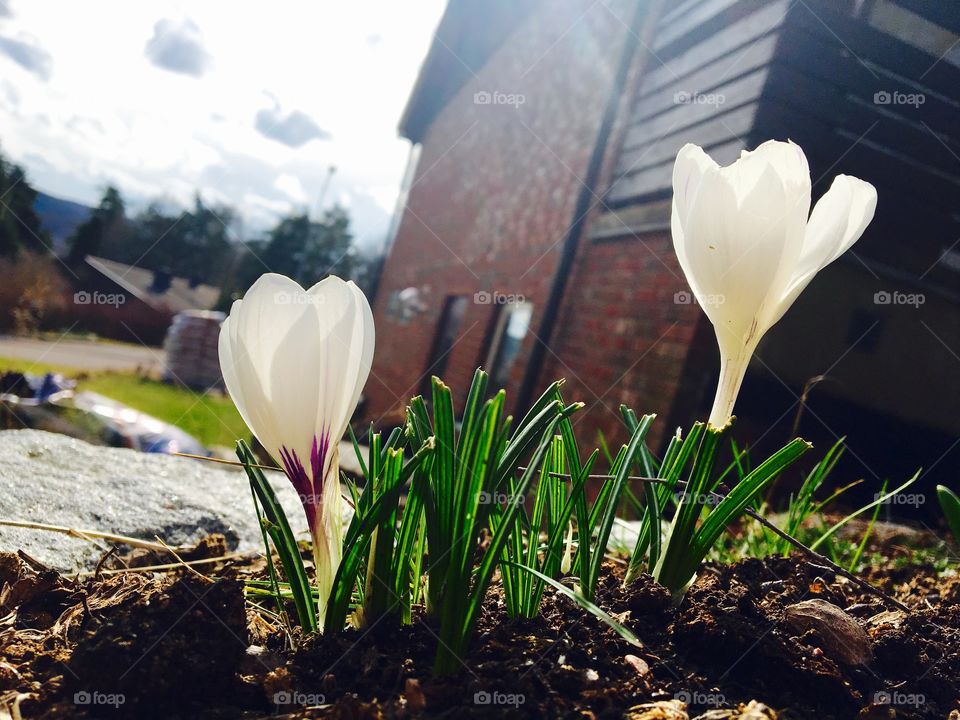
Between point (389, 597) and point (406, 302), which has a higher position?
point (406, 302)

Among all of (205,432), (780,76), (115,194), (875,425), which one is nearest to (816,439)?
(875,425)

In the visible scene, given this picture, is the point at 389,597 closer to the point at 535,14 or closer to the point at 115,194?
the point at 535,14

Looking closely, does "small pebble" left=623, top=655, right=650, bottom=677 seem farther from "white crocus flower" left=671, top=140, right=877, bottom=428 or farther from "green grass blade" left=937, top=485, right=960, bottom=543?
"green grass blade" left=937, top=485, right=960, bottom=543

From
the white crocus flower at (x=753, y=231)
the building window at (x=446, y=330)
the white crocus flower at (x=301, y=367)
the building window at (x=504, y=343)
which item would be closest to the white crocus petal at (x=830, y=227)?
the white crocus flower at (x=753, y=231)

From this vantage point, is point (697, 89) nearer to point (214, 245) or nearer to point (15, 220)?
point (15, 220)

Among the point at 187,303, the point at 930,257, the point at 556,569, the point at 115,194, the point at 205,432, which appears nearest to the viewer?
the point at 556,569

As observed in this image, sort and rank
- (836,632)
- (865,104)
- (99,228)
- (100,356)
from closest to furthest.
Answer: (836,632)
(865,104)
(100,356)
(99,228)

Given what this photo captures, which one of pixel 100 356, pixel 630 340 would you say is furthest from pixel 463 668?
pixel 100 356
